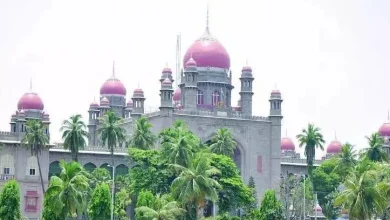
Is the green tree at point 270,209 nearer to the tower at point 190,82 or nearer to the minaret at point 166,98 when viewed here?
the minaret at point 166,98

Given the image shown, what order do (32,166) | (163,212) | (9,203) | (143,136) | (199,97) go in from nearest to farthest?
(9,203), (163,212), (143,136), (32,166), (199,97)

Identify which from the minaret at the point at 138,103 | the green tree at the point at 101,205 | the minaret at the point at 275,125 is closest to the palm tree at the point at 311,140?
the minaret at the point at 275,125

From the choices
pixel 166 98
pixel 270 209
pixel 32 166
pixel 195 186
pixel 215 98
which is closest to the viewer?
pixel 195 186

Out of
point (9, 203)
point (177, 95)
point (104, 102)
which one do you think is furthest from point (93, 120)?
point (9, 203)

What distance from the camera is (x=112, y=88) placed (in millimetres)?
106875

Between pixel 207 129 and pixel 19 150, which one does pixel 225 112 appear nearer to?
pixel 207 129

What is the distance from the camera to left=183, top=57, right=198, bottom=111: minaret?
3654 inches

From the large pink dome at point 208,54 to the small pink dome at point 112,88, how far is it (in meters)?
11.9

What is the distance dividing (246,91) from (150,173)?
16.8 m

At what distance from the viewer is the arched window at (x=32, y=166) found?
299ft

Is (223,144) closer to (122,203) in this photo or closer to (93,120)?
(122,203)

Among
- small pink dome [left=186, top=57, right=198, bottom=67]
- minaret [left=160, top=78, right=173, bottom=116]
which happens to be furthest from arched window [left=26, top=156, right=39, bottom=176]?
small pink dome [left=186, top=57, right=198, bottom=67]

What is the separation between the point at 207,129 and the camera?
9475 cm

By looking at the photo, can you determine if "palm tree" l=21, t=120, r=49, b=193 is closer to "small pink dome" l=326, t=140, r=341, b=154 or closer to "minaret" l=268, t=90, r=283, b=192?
"minaret" l=268, t=90, r=283, b=192
